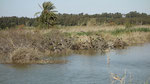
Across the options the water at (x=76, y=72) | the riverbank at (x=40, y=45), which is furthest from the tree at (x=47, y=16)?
the water at (x=76, y=72)

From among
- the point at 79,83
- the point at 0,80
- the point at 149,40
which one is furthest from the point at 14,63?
the point at 149,40

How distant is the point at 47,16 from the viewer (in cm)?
2480

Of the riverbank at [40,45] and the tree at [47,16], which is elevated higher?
the tree at [47,16]

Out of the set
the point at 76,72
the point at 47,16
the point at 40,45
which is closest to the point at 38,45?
the point at 40,45

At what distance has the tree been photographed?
81.0ft

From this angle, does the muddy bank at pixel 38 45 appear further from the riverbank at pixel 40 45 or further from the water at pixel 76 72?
the water at pixel 76 72

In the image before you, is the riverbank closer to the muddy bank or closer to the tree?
the muddy bank

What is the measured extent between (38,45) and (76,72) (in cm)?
527

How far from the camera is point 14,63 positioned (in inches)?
496

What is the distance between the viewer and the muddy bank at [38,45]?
12.9m

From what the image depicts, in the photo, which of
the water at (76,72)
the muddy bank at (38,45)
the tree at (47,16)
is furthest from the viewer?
the tree at (47,16)

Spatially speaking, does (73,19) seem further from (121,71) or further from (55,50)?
(121,71)

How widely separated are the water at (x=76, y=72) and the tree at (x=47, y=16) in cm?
1217

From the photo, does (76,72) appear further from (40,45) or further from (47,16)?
(47,16)
